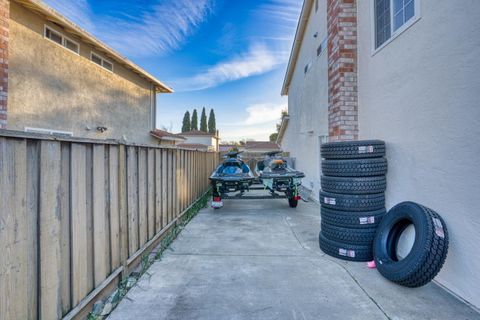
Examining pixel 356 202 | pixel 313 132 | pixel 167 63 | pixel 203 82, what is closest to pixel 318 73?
pixel 313 132

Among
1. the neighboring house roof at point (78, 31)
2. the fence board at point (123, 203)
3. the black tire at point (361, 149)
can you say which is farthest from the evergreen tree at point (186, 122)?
the fence board at point (123, 203)

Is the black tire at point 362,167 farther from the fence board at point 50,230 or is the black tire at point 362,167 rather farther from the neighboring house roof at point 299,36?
the neighboring house roof at point 299,36

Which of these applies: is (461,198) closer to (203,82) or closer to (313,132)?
(313,132)

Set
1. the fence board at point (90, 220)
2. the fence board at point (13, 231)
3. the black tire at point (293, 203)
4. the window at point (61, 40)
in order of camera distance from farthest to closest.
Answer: the black tire at point (293, 203) < the window at point (61, 40) < the fence board at point (90, 220) < the fence board at point (13, 231)

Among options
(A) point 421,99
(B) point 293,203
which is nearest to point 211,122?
(B) point 293,203

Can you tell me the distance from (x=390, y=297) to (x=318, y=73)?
7542mm

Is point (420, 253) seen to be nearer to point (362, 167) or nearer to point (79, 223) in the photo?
point (362, 167)

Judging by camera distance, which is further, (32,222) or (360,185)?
(360,185)

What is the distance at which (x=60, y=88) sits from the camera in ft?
25.9

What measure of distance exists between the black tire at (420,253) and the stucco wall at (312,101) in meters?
5.00

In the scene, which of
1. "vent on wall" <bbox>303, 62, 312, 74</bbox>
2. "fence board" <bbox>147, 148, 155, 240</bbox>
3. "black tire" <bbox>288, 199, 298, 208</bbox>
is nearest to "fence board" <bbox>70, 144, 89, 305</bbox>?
"fence board" <bbox>147, 148, 155, 240</bbox>

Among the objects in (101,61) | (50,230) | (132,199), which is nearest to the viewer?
(50,230)

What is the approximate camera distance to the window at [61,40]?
7480 mm

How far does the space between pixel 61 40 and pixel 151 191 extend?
705cm
